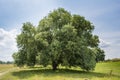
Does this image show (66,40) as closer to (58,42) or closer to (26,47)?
(58,42)

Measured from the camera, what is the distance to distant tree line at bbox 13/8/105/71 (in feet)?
149

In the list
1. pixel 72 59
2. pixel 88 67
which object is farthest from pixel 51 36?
pixel 88 67

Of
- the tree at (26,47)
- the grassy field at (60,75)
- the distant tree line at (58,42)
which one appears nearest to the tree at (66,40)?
the distant tree line at (58,42)

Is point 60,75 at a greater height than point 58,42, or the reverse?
point 58,42

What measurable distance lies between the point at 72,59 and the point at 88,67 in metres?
3.45

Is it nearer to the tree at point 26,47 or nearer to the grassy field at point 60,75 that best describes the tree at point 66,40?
the tree at point 26,47

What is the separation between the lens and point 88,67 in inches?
1827

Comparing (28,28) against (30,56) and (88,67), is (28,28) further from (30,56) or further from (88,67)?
(88,67)

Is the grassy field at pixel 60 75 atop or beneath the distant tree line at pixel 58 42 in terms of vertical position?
beneath

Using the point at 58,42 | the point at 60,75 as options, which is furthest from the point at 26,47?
Answer: the point at 60,75

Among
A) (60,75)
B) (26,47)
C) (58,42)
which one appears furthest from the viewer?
(26,47)

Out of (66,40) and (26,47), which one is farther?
(26,47)

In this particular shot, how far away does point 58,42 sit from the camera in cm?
4522

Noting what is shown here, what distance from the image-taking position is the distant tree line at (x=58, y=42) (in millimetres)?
45406
